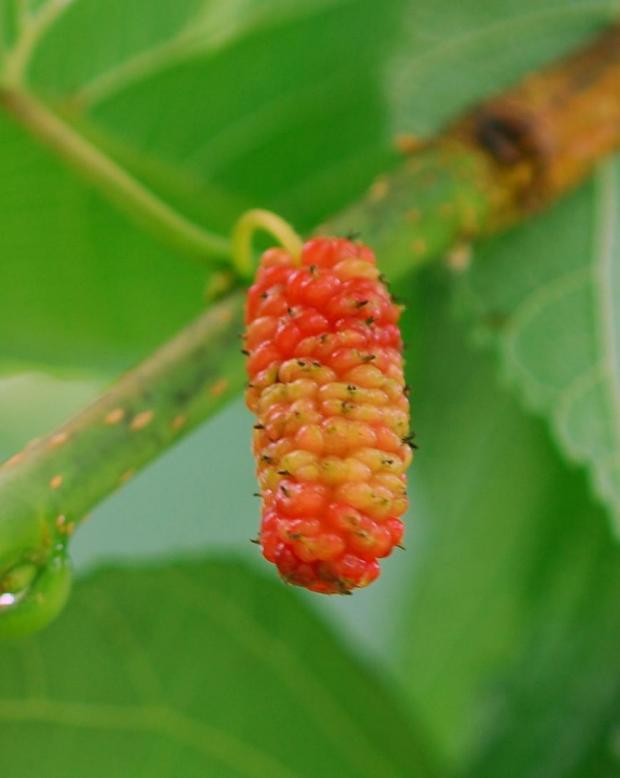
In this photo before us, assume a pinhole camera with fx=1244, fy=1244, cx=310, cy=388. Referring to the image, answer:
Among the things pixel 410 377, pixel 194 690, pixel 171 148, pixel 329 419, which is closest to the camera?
pixel 329 419

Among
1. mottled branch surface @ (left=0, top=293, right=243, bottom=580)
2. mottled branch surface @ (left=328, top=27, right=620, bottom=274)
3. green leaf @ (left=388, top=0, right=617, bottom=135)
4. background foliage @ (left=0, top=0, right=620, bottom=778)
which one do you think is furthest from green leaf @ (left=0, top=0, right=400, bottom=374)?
mottled branch surface @ (left=0, top=293, right=243, bottom=580)

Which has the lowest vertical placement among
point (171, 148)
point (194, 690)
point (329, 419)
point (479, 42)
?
point (329, 419)

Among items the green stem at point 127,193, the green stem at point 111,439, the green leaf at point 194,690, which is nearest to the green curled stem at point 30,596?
the green stem at point 111,439

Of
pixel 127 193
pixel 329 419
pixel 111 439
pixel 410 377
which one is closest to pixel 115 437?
pixel 111 439

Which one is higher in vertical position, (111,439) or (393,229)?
(393,229)

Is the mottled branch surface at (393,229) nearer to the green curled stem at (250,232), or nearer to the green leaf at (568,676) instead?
the green curled stem at (250,232)

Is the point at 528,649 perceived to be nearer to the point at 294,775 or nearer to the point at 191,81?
the point at 294,775

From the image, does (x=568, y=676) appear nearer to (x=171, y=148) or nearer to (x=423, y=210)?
(x=423, y=210)
